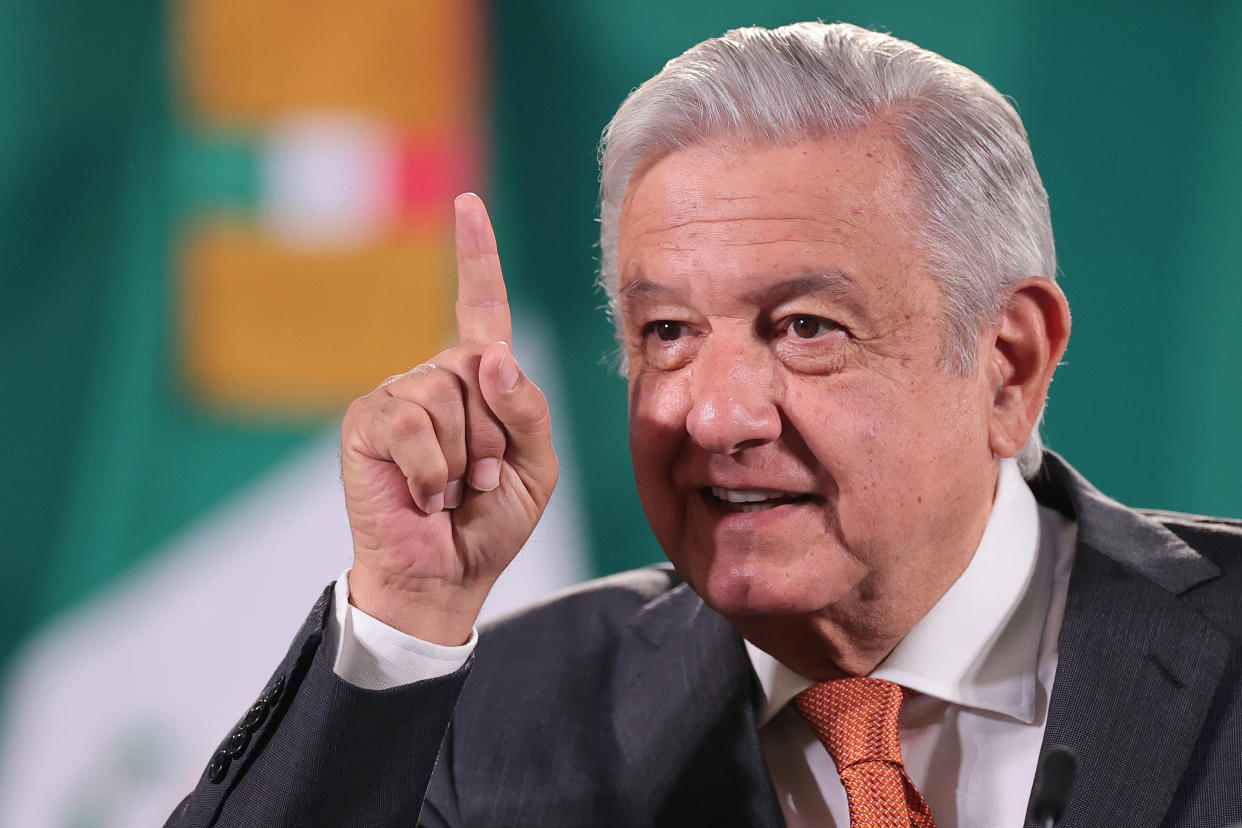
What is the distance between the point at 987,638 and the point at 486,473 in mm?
722

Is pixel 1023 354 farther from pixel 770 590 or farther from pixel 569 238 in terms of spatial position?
pixel 569 238

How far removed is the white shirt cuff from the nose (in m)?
0.40

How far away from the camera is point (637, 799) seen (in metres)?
1.74

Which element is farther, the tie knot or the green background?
the green background

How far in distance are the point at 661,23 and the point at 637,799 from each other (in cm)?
199

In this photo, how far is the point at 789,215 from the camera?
153 cm

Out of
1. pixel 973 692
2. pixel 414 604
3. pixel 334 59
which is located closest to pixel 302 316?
pixel 334 59

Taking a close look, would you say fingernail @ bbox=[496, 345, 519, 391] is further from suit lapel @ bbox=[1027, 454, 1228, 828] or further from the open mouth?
suit lapel @ bbox=[1027, 454, 1228, 828]

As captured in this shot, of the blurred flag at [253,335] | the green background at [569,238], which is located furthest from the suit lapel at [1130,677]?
the blurred flag at [253,335]

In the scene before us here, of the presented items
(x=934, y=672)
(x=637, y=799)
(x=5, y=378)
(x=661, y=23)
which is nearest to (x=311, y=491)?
(x=5, y=378)

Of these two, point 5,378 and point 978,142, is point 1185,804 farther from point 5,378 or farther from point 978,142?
point 5,378

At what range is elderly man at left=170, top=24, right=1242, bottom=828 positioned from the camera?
4.76 ft

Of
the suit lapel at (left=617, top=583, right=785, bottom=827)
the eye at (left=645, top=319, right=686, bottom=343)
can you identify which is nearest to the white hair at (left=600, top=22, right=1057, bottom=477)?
the eye at (left=645, top=319, right=686, bottom=343)

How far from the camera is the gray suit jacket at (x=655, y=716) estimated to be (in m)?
1.44
